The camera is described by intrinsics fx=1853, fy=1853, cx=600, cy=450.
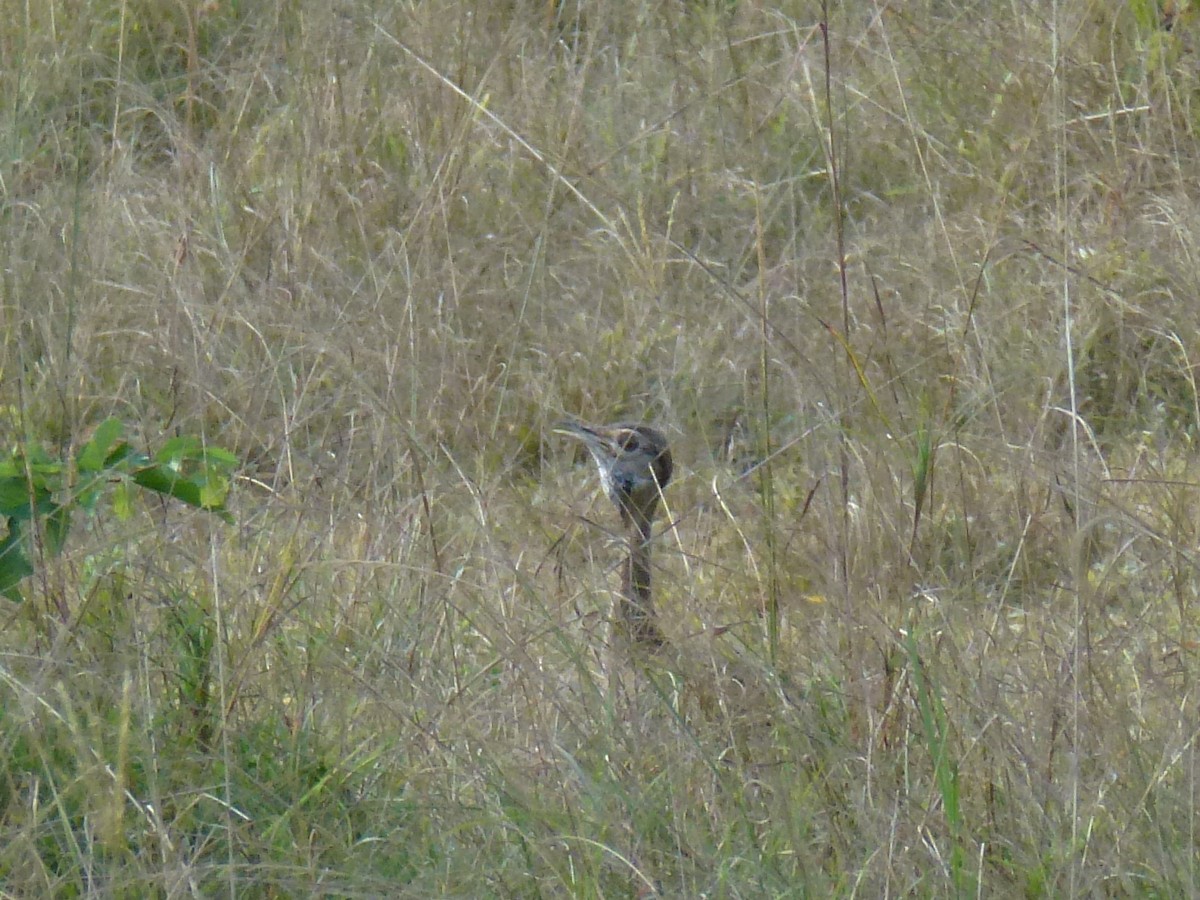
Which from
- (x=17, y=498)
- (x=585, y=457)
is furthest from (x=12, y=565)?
(x=585, y=457)

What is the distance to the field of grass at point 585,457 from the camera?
2486 millimetres

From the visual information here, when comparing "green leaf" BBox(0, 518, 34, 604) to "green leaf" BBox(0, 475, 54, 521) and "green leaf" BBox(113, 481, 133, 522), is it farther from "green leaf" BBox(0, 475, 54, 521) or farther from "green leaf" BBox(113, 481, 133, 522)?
"green leaf" BBox(113, 481, 133, 522)

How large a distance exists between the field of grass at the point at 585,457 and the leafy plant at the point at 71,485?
0.03m

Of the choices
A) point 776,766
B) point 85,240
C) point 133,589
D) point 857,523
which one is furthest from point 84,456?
point 85,240

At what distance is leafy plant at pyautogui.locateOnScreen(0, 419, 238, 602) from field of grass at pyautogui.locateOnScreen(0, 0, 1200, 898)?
34 millimetres

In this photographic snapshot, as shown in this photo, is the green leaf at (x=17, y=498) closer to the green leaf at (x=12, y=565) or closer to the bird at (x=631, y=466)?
the green leaf at (x=12, y=565)

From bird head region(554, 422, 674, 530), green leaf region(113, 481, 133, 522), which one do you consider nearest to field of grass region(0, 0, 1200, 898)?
green leaf region(113, 481, 133, 522)

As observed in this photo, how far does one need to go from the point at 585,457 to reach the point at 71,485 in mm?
2127

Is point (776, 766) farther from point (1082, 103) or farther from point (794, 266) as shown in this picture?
point (1082, 103)

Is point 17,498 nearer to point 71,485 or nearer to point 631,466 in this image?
point 71,485

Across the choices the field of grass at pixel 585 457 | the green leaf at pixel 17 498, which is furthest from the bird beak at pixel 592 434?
the green leaf at pixel 17 498

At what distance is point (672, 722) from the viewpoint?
273 centimetres

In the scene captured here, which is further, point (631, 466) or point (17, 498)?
point (631, 466)

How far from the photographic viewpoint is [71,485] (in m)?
2.80
